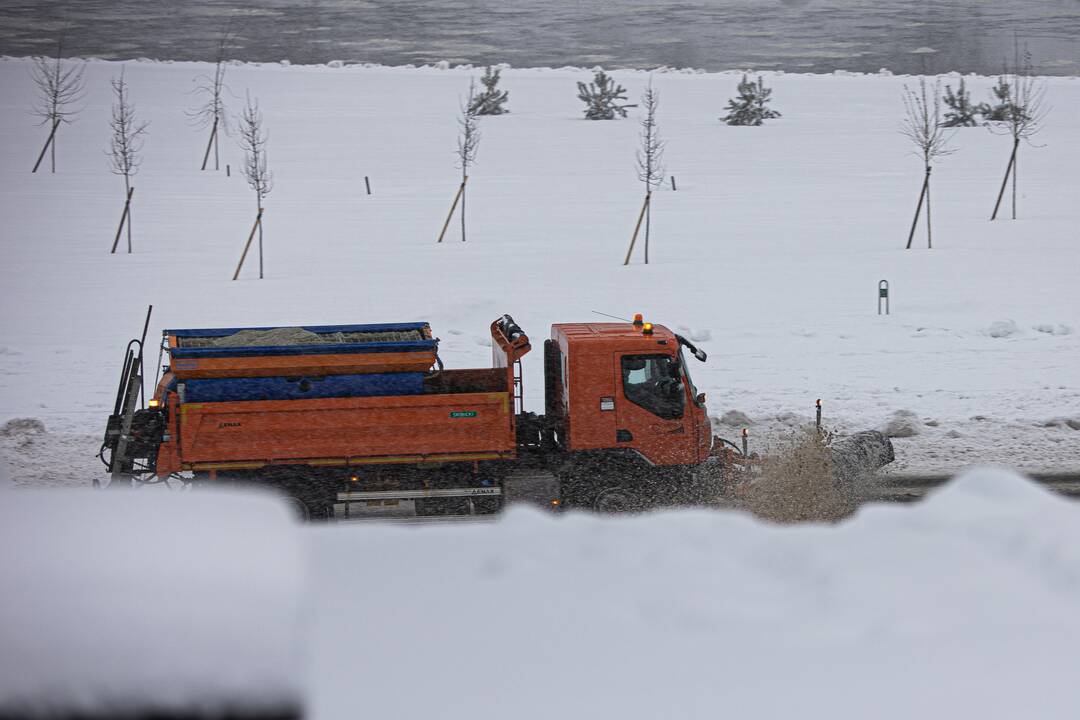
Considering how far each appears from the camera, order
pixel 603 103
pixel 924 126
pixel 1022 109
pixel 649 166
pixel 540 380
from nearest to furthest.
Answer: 1. pixel 540 380
2. pixel 649 166
3. pixel 1022 109
4. pixel 924 126
5. pixel 603 103

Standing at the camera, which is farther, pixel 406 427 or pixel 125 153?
pixel 125 153

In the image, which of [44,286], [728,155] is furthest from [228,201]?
[728,155]

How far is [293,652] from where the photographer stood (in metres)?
1.88

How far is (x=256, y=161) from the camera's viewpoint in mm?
34625

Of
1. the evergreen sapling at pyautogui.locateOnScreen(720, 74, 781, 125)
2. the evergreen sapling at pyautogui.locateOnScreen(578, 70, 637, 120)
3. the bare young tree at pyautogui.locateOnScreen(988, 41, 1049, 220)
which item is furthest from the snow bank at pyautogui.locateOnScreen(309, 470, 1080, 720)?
the evergreen sapling at pyautogui.locateOnScreen(578, 70, 637, 120)

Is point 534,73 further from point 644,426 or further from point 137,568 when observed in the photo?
point 137,568

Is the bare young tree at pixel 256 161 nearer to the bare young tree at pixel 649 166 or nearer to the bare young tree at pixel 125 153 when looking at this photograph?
the bare young tree at pixel 125 153

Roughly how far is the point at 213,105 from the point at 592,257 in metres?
27.5

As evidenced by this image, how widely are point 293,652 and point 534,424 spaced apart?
423 inches

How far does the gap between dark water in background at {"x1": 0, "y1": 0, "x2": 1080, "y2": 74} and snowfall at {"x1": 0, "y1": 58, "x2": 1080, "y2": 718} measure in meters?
2.59

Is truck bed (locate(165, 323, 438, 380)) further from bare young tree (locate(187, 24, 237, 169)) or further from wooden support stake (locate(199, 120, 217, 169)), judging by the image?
bare young tree (locate(187, 24, 237, 169))

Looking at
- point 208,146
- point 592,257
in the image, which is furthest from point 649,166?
point 208,146

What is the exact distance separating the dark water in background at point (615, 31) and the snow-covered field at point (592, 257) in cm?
1116

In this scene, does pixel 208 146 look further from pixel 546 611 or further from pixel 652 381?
pixel 546 611
